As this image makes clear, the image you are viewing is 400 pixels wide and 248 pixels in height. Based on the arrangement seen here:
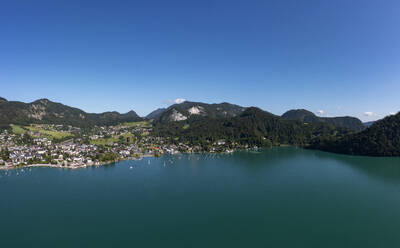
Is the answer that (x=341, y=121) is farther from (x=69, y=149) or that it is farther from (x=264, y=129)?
(x=69, y=149)

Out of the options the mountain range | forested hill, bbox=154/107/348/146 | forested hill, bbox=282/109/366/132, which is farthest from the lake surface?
forested hill, bbox=282/109/366/132

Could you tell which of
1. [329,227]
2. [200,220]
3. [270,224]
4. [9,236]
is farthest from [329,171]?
[9,236]

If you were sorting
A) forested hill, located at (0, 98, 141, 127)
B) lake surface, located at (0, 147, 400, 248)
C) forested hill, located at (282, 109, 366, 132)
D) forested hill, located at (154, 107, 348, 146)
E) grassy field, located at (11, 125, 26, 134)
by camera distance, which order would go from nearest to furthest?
lake surface, located at (0, 147, 400, 248) → grassy field, located at (11, 125, 26, 134) → forested hill, located at (154, 107, 348, 146) → forested hill, located at (0, 98, 141, 127) → forested hill, located at (282, 109, 366, 132)

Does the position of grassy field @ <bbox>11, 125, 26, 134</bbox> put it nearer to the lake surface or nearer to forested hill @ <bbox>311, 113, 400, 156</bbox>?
the lake surface

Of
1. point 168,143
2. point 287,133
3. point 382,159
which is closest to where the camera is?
point 382,159

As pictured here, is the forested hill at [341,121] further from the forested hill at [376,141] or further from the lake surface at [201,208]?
the lake surface at [201,208]

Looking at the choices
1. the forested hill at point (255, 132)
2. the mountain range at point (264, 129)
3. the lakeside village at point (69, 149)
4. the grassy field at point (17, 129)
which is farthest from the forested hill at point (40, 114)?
the forested hill at point (255, 132)

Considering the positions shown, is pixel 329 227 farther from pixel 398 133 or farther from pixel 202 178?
pixel 398 133
